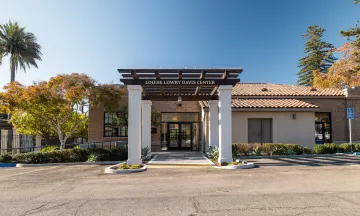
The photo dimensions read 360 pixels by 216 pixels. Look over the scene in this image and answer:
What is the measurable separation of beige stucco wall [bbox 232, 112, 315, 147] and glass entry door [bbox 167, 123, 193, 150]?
3987mm

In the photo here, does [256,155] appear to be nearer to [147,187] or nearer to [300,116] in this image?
[300,116]

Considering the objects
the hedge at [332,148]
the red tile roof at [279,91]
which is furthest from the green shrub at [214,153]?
the red tile roof at [279,91]

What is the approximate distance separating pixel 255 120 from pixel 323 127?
6.46 meters

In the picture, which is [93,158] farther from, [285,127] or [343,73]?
[343,73]

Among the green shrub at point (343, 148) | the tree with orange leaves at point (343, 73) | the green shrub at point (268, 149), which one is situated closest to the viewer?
the green shrub at point (268, 149)

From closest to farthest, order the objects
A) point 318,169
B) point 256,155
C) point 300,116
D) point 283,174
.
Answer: point 283,174, point 318,169, point 256,155, point 300,116

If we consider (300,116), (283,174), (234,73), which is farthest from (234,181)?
(300,116)

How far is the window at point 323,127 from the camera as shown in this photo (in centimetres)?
1830

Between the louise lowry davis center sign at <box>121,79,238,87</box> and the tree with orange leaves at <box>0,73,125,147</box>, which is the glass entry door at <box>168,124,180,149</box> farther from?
the louise lowry davis center sign at <box>121,79,238,87</box>

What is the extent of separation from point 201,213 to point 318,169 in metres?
6.99

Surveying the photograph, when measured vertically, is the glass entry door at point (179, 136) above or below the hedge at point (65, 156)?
above

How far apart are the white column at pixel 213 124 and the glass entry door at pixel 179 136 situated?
422cm

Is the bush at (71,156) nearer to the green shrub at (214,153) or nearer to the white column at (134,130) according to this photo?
the white column at (134,130)

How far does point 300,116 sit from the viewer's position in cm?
1606
